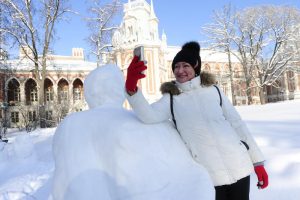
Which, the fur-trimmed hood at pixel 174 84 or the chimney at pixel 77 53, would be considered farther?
the chimney at pixel 77 53

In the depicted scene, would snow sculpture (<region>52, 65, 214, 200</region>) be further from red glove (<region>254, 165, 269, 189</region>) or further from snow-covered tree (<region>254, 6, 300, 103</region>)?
snow-covered tree (<region>254, 6, 300, 103</region>)

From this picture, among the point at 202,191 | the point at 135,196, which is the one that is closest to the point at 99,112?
the point at 135,196

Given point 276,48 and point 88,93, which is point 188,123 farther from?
point 276,48

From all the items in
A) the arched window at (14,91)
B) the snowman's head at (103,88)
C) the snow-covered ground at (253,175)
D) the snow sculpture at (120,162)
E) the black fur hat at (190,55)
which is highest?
the arched window at (14,91)

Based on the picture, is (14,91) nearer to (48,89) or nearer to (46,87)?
(46,87)

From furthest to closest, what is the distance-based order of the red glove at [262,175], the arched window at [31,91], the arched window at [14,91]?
the arched window at [31,91] < the arched window at [14,91] < the red glove at [262,175]

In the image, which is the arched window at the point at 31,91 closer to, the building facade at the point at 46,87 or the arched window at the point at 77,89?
the building facade at the point at 46,87

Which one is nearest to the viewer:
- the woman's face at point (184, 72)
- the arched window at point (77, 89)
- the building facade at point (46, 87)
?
the woman's face at point (184, 72)

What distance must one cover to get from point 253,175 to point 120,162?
102 inches

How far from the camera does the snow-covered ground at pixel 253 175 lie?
3463 mm

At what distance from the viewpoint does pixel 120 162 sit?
169cm

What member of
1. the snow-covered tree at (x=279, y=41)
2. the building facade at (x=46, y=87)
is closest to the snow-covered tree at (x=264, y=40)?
the snow-covered tree at (x=279, y=41)

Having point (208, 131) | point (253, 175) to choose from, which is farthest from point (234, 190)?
point (253, 175)

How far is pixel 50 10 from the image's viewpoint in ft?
63.1
